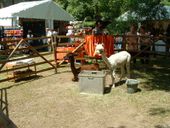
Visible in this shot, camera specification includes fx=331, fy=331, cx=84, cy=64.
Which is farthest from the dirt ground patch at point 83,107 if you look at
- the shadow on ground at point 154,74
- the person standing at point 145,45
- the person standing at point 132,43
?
the person standing at point 132,43

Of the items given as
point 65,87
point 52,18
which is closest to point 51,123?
point 65,87

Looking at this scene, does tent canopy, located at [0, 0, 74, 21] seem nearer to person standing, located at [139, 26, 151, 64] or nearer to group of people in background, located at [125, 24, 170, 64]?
group of people in background, located at [125, 24, 170, 64]

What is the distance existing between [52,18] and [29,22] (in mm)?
3023

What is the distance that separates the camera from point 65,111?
26.5 feet

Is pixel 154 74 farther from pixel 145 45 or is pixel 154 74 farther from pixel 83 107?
pixel 83 107

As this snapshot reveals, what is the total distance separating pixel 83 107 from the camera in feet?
27.4

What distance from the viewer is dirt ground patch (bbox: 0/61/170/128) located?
7.24 meters

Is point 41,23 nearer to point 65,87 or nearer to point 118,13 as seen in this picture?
point 118,13

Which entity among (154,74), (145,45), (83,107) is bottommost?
(83,107)

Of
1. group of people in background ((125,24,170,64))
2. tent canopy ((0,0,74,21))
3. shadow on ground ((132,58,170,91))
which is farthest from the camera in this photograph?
tent canopy ((0,0,74,21))

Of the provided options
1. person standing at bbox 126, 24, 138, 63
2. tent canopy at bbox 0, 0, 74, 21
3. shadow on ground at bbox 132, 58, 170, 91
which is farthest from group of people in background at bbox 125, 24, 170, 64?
tent canopy at bbox 0, 0, 74, 21

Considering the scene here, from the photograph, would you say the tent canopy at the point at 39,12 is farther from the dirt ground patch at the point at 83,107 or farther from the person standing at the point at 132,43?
the dirt ground patch at the point at 83,107

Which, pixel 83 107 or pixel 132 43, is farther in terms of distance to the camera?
pixel 132 43

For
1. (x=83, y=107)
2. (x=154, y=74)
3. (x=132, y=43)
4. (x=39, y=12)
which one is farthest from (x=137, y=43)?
(x=39, y=12)
